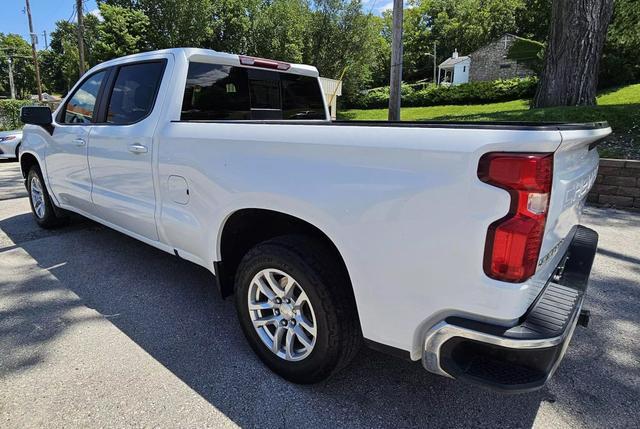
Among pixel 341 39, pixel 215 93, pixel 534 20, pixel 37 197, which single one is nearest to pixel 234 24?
pixel 341 39

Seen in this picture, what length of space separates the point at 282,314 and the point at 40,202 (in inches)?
169

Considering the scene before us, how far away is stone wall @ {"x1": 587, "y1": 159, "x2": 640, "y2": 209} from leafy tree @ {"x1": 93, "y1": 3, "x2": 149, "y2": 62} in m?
28.4

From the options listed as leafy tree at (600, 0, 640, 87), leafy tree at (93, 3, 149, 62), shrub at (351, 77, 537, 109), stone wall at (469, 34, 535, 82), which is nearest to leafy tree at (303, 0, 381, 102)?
shrub at (351, 77, 537, 109)

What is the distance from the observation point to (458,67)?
52031 mm

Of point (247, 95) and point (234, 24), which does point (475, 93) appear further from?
point (247, 95)

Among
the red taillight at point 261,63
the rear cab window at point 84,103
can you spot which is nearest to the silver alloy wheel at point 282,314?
the red taillight at point 261,63

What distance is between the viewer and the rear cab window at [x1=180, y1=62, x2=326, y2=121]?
3193mm

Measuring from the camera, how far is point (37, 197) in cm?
522

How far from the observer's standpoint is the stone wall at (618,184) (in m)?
5.72

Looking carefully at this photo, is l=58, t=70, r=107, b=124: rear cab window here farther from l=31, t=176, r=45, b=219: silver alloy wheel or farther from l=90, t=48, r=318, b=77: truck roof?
l=31, t=176, r=45, b=219: silver alloy wheel

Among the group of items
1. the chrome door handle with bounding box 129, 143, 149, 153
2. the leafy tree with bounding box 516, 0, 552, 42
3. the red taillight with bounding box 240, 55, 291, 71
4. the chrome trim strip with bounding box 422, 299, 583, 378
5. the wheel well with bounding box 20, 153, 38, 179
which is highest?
the leafy tree with bounding box 516, 0, 552, 42

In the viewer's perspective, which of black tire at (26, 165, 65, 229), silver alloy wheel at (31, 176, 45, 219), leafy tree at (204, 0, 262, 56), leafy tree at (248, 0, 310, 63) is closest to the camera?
black tire at (26, 165, 65, 229)

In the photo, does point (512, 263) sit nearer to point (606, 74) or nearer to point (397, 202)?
point (397, 202)

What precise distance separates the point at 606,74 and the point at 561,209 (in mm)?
30848
